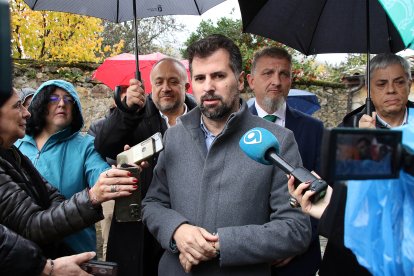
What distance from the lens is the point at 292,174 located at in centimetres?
157

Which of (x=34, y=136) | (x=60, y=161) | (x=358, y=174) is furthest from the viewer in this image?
(x=34, y=136)

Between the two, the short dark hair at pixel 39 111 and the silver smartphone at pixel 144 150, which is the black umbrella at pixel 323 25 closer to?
the short dark hair at pixel 39 111

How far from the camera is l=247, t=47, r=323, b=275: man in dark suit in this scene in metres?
2.77

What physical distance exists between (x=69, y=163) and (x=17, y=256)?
125cm

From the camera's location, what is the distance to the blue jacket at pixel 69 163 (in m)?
3.02

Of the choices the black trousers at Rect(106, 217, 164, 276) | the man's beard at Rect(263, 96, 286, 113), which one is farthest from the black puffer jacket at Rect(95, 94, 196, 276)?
the man's beard at Rect(263, 96, 286, 113)

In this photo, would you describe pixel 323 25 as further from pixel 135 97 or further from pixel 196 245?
pixel 196 245

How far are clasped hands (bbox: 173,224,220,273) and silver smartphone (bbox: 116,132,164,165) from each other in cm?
38

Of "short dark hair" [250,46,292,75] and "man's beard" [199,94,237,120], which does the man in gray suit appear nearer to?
"man's beard" [199,94,237,120]

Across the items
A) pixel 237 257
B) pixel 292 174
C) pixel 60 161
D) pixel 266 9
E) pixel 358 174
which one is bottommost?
pixel 237 257

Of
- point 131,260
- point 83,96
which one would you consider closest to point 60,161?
point 131,260

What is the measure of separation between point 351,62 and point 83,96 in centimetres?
1439

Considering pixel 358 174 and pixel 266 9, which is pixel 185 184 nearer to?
pixel 358 174

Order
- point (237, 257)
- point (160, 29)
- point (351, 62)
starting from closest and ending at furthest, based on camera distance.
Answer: point (237, 257), point (351, 62), point (160, 29)
